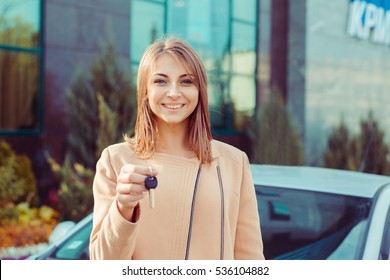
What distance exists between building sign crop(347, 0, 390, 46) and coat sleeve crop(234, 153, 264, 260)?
173 inches

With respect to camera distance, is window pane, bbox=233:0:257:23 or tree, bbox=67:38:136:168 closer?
tree, bbox=67:38:136:168

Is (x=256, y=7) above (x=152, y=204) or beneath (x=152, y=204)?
above

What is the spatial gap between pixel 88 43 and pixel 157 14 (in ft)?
2.89

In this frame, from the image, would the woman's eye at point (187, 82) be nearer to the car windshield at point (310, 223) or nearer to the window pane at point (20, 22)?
the car windshield at point (310, 223)

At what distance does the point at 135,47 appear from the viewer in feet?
20.5

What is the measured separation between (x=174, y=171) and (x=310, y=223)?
1.73m

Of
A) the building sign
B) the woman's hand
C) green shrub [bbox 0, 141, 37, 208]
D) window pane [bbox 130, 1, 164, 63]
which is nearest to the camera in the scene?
the woman's hand

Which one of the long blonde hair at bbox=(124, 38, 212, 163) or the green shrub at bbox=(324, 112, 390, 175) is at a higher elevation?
the long blonde hair at bbox=(124, 38, 212, 163)

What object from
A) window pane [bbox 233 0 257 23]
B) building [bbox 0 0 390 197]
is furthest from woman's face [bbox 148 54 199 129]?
window pane [bbox 233 0 257 23]

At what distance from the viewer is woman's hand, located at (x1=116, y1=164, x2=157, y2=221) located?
132 cm

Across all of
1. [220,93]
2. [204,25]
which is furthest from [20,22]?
[220,93]

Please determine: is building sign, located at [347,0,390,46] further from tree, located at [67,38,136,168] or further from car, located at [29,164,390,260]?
car, located at [29,164,390,260]
